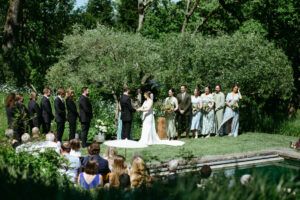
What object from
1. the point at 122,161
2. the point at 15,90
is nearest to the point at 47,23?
the point at 15,90

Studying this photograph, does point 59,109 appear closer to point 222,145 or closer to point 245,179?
point 222,145

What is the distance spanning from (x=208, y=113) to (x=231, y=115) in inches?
34.6

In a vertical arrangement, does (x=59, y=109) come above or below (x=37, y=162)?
above

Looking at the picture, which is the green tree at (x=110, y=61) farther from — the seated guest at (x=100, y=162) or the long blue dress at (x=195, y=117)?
the seated guest at (x=100, y=162)

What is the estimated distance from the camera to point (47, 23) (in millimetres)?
29625

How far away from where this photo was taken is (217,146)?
36.1ft

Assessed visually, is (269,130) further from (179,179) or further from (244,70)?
(179,179)

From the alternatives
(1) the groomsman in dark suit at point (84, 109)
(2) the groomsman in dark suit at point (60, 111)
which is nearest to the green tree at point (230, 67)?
(1) the groomsman in dark suit at point (84, 109)

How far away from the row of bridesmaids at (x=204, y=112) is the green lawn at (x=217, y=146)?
59 cm

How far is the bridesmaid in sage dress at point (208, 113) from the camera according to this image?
1305 centimetres

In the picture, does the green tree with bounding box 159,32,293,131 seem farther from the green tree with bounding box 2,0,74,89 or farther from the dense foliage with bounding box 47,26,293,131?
the green tree with bounding box 2,0,74,89

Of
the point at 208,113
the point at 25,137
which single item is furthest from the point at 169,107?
the point at 25,137

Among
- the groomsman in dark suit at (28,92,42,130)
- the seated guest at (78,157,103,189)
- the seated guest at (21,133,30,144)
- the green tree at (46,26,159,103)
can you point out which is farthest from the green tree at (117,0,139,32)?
the seated guest at (78,157,103,189)

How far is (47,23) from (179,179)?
28.4m
